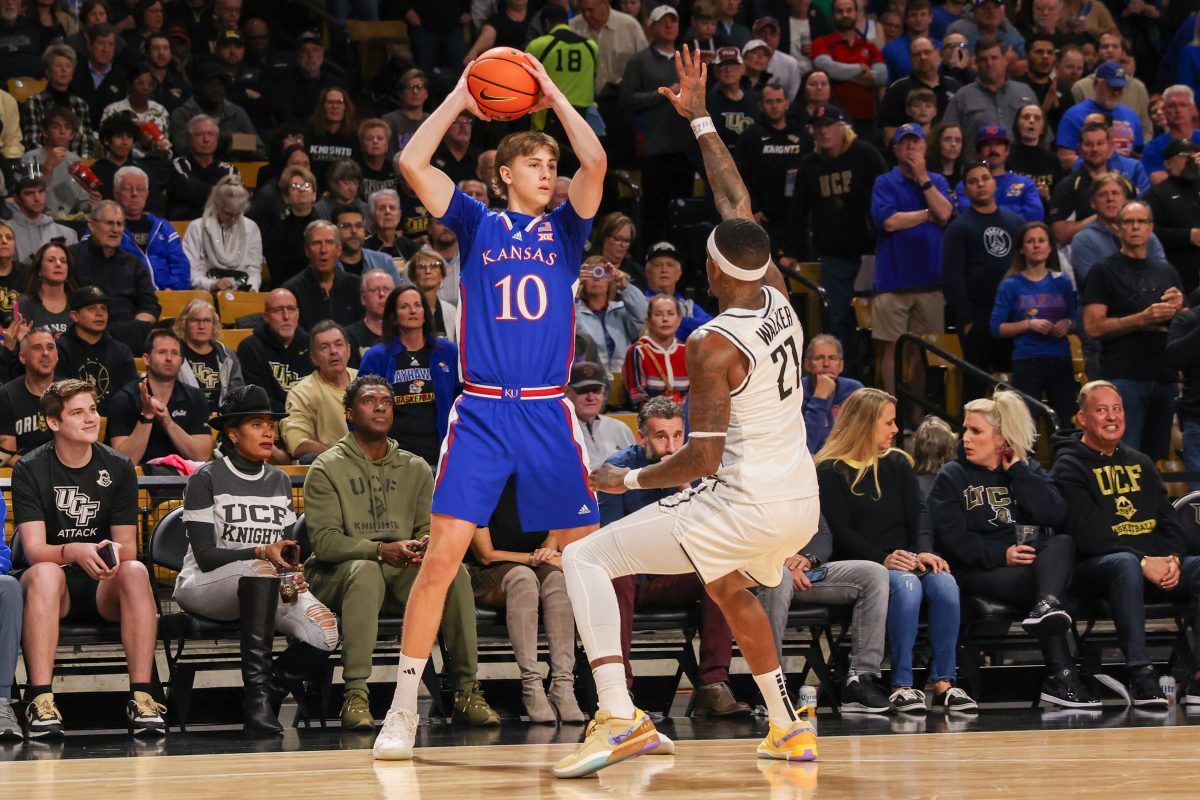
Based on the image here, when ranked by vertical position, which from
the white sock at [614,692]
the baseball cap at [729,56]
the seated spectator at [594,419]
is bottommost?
the white sock at [614,692]

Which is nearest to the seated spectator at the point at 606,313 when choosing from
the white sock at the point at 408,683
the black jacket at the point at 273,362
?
the black jacket at the point at 273,362

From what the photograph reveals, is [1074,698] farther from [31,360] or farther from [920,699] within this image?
[31,360]

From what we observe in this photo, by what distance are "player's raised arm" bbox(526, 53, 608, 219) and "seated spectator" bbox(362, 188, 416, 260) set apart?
5.85m

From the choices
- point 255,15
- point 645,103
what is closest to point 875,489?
point 645,103

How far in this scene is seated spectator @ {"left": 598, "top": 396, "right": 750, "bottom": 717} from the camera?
7.77 metres

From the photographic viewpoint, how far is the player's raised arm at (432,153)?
578 centimetres

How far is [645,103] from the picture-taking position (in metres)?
13.7

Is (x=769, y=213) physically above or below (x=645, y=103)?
below

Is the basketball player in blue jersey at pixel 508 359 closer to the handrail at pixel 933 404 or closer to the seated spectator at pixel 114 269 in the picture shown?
the handrail at pixel 933 404

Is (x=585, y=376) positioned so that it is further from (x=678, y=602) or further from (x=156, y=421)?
(x=156, y=421)

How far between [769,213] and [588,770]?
8871mm

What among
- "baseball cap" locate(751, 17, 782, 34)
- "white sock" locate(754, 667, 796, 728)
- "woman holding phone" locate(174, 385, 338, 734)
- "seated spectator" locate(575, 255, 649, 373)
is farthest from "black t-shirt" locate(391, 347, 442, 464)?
"baseball cap" locate(751, 17, 782, 34)

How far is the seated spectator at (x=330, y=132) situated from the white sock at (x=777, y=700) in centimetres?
820

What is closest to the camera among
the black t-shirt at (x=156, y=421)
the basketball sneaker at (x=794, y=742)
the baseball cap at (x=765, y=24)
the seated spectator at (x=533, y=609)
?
the basketball sneaker at (x=794, y=742)
